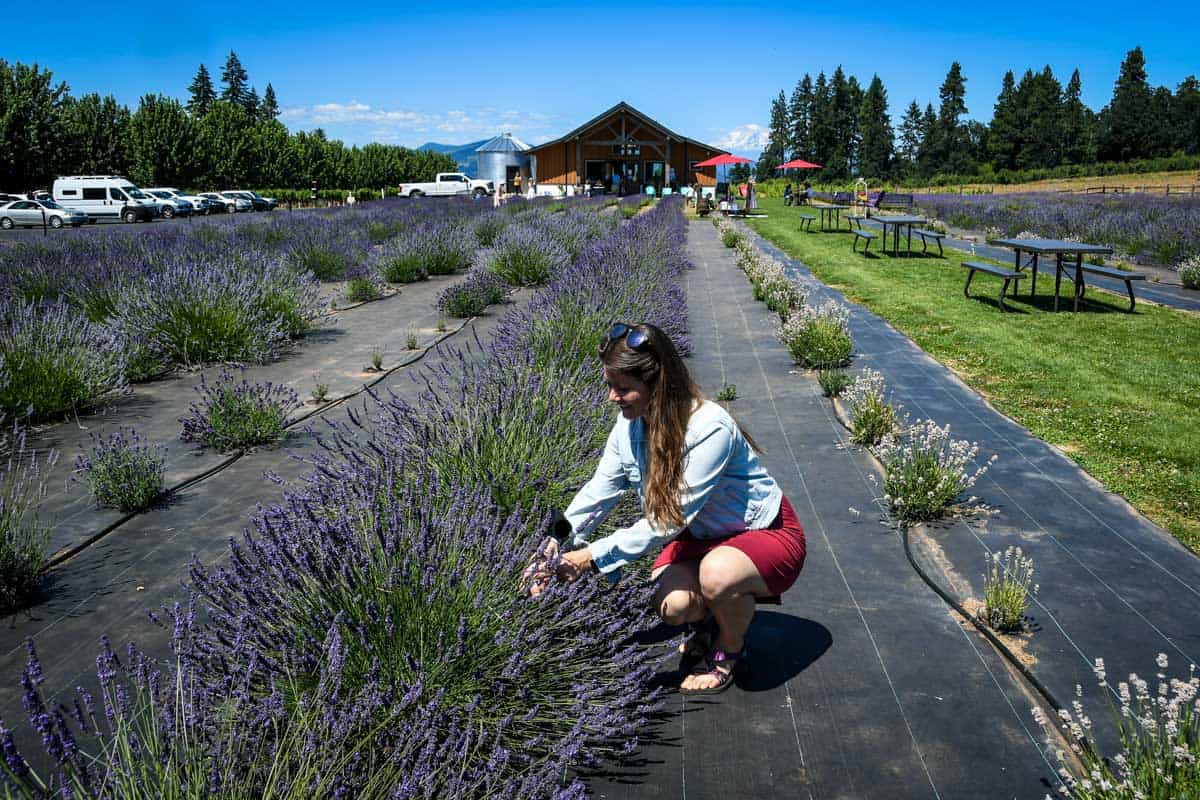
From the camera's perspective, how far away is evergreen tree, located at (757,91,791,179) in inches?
5118

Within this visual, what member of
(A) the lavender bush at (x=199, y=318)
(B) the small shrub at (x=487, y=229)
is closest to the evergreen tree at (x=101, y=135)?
(B) the small shrub at (x=487, y=229)

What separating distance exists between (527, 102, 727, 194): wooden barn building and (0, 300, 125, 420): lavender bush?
4942 cm

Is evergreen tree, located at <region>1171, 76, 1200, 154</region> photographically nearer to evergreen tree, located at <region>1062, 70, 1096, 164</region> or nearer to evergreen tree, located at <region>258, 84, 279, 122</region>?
evergreen tree, located at <region>1062, 70, 1096, 164</region>

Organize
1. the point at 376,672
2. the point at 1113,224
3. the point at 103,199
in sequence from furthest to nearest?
the point at 103,199, the point at 1113,224, the point at 376,672

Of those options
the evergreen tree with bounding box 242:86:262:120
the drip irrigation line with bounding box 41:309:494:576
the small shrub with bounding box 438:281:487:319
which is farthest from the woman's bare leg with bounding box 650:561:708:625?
the evergreen tree with bounding box 242:86:262:120

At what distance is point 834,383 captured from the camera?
24.6 ft

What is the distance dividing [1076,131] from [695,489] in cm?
10562

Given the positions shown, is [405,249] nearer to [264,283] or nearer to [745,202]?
[264,283]

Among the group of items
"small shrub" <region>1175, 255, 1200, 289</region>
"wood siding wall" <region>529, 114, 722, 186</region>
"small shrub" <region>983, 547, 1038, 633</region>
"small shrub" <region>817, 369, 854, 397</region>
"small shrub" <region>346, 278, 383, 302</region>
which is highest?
"wood siding wall" <region>529, 114, 722, 186</region>

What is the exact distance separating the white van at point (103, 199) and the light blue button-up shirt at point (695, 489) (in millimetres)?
44533

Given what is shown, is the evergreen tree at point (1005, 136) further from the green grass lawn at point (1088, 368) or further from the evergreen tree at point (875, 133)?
the green grass lawn at point (1088, 368)

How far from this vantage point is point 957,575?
4.24m

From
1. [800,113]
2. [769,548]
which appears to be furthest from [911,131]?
[769,548]

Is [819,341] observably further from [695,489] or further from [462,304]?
[695,489]
